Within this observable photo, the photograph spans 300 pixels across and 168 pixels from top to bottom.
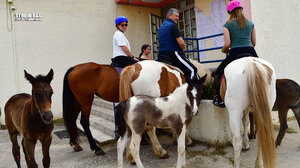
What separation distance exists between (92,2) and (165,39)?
220 inches

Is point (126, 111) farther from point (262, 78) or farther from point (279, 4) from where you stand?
point (279, 4)

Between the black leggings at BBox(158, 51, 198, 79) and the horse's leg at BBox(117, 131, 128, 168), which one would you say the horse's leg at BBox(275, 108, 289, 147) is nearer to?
the black leggings at BBox(158, 51, 198, 79)

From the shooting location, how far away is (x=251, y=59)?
310 centimetres

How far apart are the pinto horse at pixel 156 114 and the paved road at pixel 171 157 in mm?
762

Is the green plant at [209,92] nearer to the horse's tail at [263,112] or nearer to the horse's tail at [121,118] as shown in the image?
the horse's tail at [263,112]

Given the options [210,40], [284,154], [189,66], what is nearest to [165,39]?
[189,66]

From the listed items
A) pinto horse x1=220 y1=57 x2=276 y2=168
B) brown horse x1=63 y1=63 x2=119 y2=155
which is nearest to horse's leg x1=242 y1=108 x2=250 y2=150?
pinto horse x1=220 y1=57 x2=276 y2=168

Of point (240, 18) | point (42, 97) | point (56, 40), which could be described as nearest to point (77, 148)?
point (42, 97)

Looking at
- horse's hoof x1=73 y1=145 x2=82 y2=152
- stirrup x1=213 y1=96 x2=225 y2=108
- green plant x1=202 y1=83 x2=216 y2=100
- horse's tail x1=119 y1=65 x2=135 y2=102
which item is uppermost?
horse's tail x1=119 y1=65 x2=135 y2=102

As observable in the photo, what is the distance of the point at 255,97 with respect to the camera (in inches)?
112

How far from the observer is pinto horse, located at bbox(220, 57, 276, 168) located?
9.27 feet

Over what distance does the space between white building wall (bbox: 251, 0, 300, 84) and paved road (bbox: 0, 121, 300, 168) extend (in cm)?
187

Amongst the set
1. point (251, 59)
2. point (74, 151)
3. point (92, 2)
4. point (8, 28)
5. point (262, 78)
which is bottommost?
point (74, 151)

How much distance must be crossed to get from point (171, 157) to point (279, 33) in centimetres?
462
